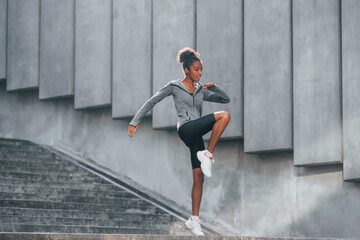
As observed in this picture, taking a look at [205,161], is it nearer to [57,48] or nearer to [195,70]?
[195,70]

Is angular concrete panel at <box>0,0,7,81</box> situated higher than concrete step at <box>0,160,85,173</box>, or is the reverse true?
angular concrete panel at <box>0,0,7,81</box>

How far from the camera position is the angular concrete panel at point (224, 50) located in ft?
44.0

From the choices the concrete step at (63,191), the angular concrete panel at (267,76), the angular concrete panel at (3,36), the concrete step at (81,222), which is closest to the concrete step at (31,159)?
the concrete step at (63,191)

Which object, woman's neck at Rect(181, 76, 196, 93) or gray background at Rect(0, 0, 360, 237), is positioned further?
gray background at Rect(0, 0, 360, 237)

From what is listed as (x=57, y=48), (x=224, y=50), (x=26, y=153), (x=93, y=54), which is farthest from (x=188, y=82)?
(x=57, y=48)

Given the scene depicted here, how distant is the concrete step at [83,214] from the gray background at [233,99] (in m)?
1.37

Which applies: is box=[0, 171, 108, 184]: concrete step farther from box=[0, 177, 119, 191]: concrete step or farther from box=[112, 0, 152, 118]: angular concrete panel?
box=[112, 0, 152, 118]: angular concrete panel

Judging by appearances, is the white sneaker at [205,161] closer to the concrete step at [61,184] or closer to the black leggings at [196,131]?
the black leggings at [196,131]

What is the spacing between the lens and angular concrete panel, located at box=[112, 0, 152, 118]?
15.2 m

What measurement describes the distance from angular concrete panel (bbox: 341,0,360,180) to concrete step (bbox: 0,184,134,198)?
4381 millimetres

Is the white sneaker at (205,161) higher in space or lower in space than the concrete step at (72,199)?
higher

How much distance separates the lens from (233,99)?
13.5 meters

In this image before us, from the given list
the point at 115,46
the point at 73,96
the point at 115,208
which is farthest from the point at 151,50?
the point at 115,208

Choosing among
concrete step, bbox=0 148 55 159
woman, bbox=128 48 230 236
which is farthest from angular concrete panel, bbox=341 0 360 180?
Answer: concrete step, bbox=0 148 55 159
